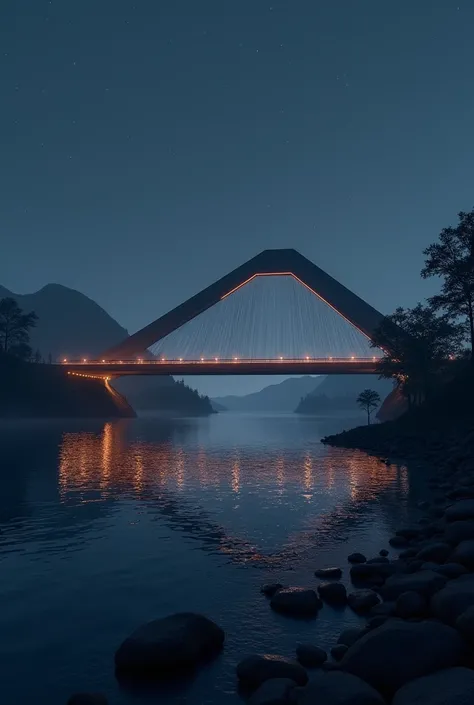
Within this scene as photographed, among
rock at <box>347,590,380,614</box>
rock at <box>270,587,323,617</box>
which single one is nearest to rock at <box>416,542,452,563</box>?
rock at <box>347,590,380,614</box>

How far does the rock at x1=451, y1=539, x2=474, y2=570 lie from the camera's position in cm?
965

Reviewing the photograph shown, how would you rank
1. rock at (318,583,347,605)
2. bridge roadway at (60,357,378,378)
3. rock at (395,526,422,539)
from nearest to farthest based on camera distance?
rock at (318,583,347,605)
rock at (395,526,422,539)
bridge roadway at (60,357,378,378)

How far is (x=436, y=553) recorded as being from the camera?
1063cm

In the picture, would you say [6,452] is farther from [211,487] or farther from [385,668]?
[385,668]

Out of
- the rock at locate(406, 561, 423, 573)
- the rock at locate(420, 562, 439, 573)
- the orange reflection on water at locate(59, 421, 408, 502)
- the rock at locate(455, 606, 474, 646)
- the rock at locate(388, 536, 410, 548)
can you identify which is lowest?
the orange reflection on water at locate(59, 421, 408, 502)

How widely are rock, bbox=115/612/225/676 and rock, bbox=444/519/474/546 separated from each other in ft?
19.7

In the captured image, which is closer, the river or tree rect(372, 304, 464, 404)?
the river

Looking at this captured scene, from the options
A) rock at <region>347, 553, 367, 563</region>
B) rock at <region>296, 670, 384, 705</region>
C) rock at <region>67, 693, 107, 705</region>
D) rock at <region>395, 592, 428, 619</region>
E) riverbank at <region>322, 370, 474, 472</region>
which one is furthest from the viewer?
riverbank at <region>322, 370, 474, 472</region>

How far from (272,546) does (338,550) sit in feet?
5.34

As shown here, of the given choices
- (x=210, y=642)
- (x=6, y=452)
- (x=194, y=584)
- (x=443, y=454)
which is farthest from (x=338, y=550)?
(x=6, y=452)

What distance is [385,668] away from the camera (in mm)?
6074

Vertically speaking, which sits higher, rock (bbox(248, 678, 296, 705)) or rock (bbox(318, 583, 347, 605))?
rock (bbox(248, 678, 296, 705))

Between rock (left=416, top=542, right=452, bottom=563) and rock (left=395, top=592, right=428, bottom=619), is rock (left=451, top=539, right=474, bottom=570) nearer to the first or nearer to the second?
rock (left=416, top=542, right=452, bottom=563)

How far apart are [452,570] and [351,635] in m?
2.68
